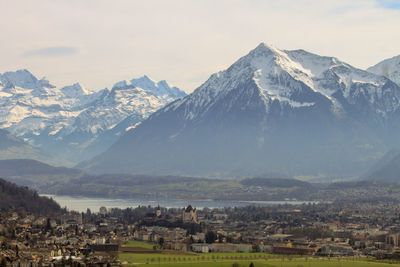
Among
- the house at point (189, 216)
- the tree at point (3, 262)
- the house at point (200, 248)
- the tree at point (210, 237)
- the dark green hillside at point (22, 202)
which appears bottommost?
the tree at point (3, 262)

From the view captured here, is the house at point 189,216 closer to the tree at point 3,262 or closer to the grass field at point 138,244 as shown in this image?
the grass field at point 138,244

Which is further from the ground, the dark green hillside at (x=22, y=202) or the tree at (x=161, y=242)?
the dark green hillside at (x=22, y=202)

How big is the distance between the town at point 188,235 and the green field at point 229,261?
538mm

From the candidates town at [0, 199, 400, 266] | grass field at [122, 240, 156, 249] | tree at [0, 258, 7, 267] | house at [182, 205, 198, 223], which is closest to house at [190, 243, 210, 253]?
town at [0, 199, 400, 266]

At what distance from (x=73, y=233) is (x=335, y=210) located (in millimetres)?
66772

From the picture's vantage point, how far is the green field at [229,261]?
107881 millimetres

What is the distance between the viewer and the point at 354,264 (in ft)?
359

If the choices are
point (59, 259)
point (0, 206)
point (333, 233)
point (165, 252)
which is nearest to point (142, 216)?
point (0, 206)

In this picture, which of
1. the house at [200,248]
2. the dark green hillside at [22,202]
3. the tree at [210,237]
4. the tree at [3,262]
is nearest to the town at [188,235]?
the tree at [210,237]

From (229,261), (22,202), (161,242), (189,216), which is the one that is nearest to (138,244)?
(161,242)

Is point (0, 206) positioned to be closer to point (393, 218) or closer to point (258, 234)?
point (258, 234)

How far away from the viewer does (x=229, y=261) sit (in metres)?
112

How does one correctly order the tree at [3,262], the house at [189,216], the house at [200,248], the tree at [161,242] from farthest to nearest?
the house at [189,216] < the tree at [161,242] < the house at [200,248] < the tree at [3,262]

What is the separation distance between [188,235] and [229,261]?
111 feet
